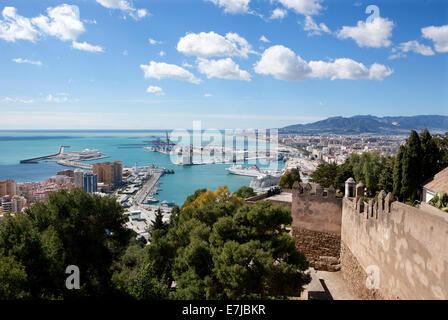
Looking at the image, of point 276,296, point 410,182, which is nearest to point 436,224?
point 276,296

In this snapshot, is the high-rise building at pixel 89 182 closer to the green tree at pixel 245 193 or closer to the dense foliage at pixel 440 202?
the green tree at pixel 245 193

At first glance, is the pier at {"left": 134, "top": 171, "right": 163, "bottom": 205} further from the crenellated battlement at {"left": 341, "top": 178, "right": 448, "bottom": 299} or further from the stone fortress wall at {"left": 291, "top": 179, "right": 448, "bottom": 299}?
the crenellated battlement at {"left": 341, "top": 178, "right": 448, "bottom": 299}

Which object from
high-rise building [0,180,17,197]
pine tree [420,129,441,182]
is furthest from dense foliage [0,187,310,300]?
high-rise building [0,180,17,197]

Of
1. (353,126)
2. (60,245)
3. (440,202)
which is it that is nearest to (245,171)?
(60,245)

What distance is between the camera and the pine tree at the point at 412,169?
41.2ft

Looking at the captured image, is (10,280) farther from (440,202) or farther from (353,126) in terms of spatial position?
(353,126)

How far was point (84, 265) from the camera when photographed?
7.87 m

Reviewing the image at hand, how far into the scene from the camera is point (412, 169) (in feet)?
41.2

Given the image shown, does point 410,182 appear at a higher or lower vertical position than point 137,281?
higher

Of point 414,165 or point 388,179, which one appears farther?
point 388,179

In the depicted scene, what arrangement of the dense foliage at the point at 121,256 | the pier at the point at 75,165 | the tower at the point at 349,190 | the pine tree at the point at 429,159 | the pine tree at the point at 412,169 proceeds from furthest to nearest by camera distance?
the pier at the point at 75,165 < the pine tree at the point at 429,159 < the pine tree at the point at 412,169 < the tower at the point at 349,190 < the dense foliage at the point at 121,256

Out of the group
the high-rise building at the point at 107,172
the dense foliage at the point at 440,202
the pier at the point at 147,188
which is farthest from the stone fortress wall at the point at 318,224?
the high-rise building at the point at 107,172
